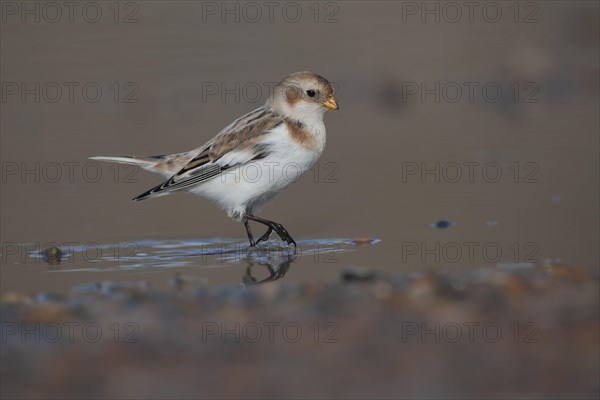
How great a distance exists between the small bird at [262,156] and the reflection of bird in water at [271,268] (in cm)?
39

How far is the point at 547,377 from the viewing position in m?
5.96

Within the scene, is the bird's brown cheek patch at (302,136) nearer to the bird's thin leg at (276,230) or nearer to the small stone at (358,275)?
the bird's thin leg at (276,230)

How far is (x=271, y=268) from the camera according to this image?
9.21 m

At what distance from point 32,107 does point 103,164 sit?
3608mm

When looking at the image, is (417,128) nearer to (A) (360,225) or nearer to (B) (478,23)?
(A) (360,225)

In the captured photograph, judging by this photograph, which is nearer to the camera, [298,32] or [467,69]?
[467,69]

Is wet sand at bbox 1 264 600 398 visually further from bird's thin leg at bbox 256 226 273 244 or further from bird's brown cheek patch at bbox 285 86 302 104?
bird's brown cheek patch at bbox 285 86 302 104

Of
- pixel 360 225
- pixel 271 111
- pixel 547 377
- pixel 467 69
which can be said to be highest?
pixel 467 69

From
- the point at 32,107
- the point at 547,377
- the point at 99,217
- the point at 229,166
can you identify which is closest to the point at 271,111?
the point at 229,166

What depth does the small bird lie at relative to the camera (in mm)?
9797

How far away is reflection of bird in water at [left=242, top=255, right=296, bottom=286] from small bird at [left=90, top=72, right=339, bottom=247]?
389mm

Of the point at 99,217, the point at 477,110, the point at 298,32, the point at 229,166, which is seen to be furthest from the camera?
the point at 298,32

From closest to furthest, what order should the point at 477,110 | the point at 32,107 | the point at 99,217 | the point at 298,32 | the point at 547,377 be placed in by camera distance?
the point at 547,377 → the point at 99,217 → the point at 477,110 → the point at 32,107 → the point at 298,32

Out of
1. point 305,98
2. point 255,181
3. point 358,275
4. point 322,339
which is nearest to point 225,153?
Answer: point 255,181
